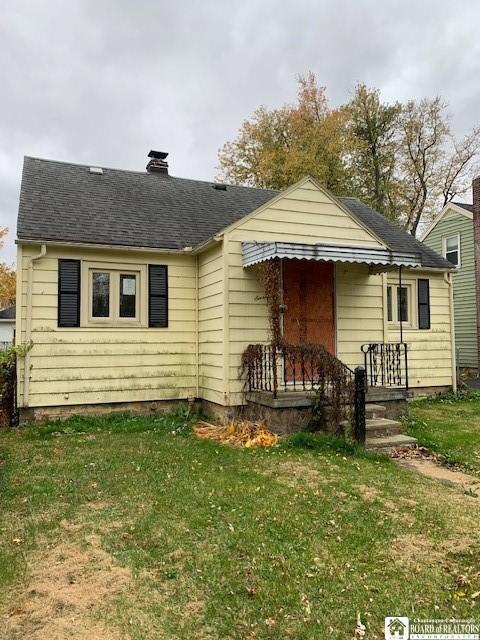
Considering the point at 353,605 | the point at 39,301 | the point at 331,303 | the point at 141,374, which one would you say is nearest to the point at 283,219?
the point at 331,303

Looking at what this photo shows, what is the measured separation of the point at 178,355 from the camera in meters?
9.27

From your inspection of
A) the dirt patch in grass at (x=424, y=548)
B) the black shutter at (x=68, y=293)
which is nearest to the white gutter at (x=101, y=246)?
the black shutter at (x=68, y=293)

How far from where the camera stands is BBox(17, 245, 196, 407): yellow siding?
8.23 m

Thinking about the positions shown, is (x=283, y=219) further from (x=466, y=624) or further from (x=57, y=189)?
(x=466, y=624)

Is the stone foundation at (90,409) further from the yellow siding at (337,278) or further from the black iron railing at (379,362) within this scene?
the black iron railing at (379,362)

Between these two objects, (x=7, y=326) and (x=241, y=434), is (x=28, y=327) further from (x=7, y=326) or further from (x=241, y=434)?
(x=7, y=326)

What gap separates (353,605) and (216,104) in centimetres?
2454

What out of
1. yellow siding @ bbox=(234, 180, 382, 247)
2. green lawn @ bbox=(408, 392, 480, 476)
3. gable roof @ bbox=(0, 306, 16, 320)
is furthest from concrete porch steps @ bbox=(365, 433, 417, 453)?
gable roof @ bbox=(0, 306, 16, 320)

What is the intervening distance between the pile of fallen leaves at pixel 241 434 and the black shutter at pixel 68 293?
2.99 metres

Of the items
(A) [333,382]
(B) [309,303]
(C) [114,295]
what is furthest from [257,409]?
(C) [114,295]

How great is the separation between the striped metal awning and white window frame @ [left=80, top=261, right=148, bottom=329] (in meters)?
2.23

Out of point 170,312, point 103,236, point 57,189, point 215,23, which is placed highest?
point 215,23

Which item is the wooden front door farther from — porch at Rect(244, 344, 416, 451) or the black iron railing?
porch at Rect(244, 344, 416, 451)

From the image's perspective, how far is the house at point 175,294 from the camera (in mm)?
8148
